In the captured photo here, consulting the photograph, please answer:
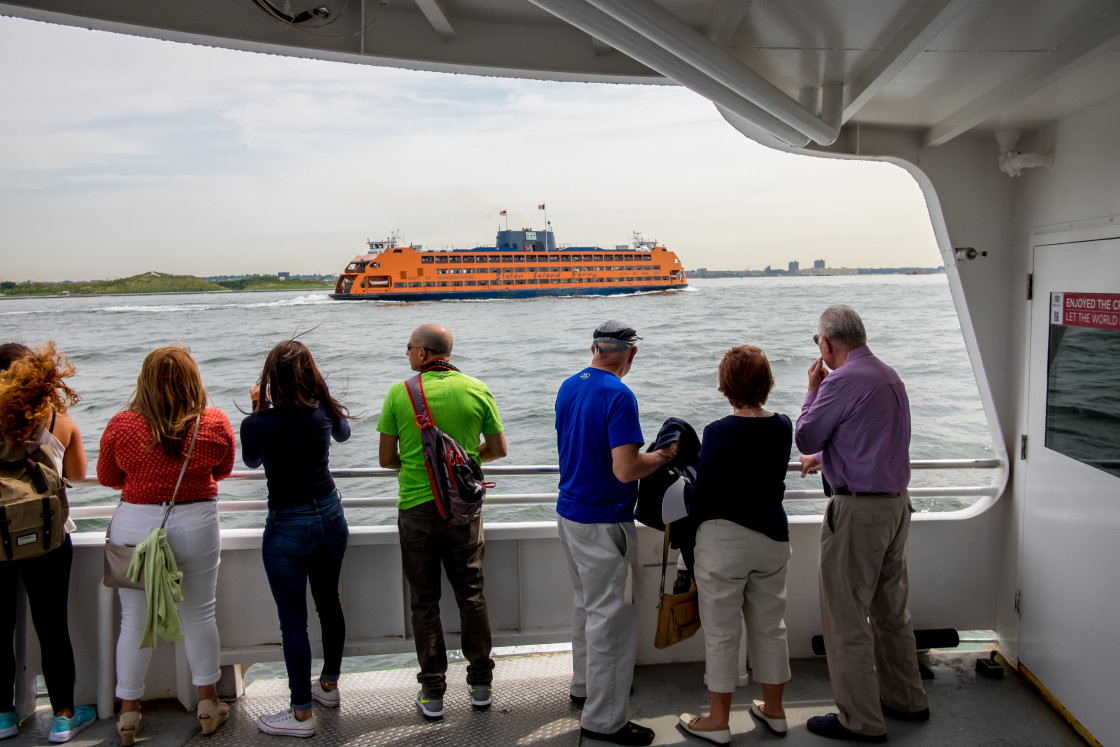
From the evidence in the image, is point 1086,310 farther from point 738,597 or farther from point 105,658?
point 105,658

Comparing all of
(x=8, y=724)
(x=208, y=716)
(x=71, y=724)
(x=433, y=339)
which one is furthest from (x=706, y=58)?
(x=8, y=724)

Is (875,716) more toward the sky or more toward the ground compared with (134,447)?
more toward the ground

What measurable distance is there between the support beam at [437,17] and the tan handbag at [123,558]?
1.27m

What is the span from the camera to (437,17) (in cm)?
195

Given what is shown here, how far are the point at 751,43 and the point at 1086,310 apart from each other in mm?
1259

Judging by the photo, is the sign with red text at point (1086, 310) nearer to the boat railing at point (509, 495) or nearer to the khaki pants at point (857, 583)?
the boat railing at point (509, 495)

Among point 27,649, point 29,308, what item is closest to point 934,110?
point 27,649

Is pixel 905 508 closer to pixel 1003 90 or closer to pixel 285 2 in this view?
pixel 1003 90

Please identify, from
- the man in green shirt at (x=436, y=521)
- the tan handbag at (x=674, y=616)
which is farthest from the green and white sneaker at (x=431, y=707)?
the tan handbag at (x=674, y=616)

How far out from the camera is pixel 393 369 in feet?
64.0

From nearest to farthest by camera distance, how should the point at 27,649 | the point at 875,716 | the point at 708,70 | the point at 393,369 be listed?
the point at 708,70
the point at 875,716
the point at 27,649
the point at 393,369

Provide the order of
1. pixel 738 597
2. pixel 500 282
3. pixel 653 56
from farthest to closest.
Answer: pixel 500 282 < pixel 738 597 < pixel 653 56

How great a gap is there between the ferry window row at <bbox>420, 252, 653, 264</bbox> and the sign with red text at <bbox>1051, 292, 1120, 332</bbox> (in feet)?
137

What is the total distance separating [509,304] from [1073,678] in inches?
1571
